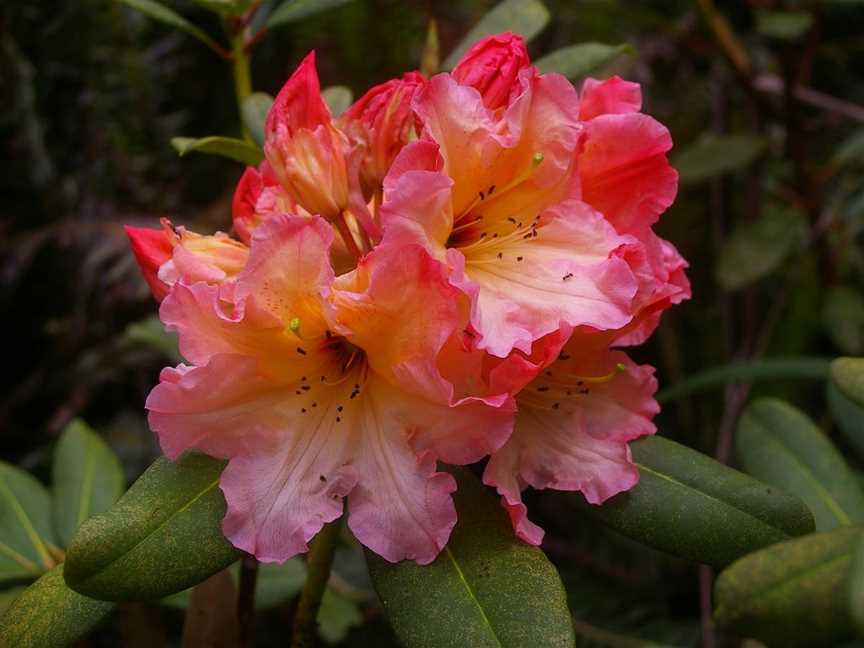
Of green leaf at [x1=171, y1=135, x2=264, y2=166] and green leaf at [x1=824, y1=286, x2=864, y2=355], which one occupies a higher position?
green leaf at [x1=171, y1=135, x2=264, y2=166]

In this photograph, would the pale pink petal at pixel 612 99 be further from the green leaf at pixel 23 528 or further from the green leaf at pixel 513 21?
the green leaf at pixel 23 528

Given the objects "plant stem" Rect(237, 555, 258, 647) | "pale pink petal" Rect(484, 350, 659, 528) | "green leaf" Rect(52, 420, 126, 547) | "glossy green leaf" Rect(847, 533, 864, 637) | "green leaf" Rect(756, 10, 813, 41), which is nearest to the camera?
"glossy green leaf" Rect(847, 533, 864, 637)

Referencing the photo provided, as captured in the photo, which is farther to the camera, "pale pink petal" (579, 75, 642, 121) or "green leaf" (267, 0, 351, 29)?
"green leaf" (267, 0, 351, 29)

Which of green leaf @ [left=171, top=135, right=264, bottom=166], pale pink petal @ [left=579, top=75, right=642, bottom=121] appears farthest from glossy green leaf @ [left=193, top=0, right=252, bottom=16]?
pale pink petal @ [left=579, top=75, right=642, bottom=121]

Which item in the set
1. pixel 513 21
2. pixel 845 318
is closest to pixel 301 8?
pixel 513 21

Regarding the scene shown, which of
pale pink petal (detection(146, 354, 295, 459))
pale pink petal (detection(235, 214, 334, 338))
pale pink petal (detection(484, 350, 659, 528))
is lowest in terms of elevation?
pale pink petal (detection(484, 350, 659, 528))

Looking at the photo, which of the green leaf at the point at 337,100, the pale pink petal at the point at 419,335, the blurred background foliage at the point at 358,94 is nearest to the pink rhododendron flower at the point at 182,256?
the pale pink petal at the point at 419,335

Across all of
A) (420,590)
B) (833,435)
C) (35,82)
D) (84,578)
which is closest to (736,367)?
(833,435)

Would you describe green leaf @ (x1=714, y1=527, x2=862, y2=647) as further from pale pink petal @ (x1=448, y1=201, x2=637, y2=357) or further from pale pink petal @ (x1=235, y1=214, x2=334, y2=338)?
pale pink petal @ (x1=235, y1=214, x2=334, y2=338)
